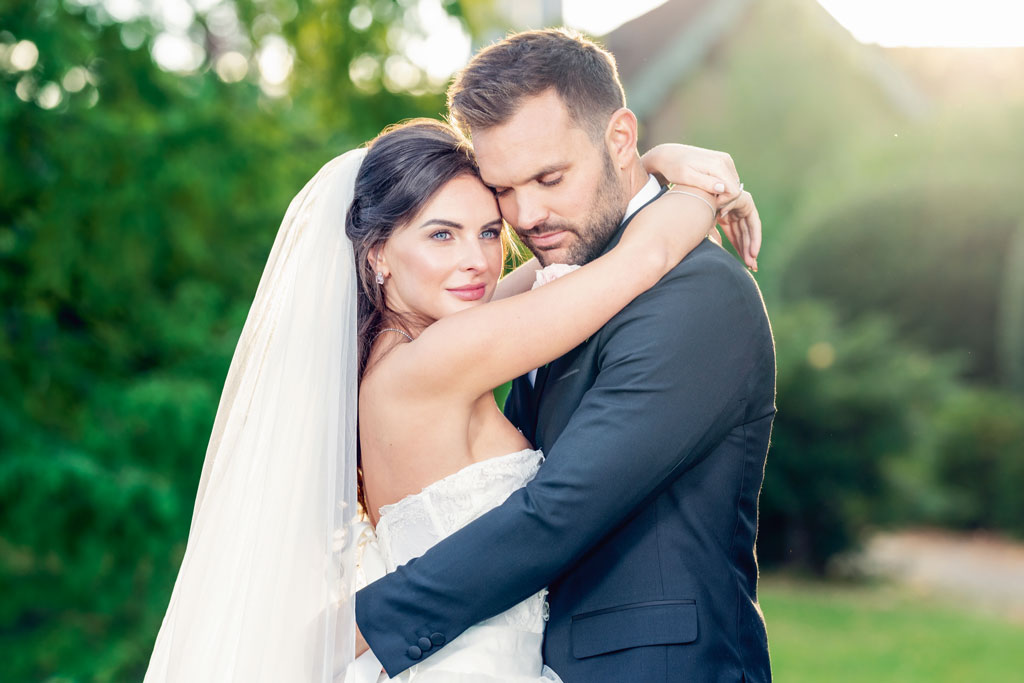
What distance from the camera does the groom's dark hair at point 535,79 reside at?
279 centimetres

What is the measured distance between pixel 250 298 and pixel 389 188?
170 inches

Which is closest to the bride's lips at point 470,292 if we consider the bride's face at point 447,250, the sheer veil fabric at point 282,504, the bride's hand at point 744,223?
the bride's face at point 447,250

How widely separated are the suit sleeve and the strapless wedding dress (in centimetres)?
13

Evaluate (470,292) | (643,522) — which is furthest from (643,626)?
Answer: (470,292)

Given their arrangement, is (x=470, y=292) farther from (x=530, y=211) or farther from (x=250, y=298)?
(x=250, y=298)

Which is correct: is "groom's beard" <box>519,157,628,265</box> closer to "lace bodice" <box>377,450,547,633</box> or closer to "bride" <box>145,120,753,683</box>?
"bride" <box>145,120,753,683</box>

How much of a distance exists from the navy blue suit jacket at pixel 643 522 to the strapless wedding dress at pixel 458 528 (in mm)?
73

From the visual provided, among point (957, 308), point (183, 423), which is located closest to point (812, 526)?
point (957, 308)

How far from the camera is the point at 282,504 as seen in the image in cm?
261

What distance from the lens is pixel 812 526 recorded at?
1059cm

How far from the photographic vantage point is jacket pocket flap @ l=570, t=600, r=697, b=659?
93.4 inches

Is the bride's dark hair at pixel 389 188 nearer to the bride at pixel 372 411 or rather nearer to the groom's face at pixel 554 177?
the bride at pixel 372 411

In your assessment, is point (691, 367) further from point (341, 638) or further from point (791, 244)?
point (791, 244)

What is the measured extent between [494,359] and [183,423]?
426 centimetres
